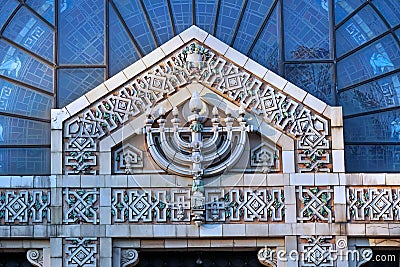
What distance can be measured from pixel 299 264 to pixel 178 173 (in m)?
2.57

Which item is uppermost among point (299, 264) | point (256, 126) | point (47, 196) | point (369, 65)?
point (369, 65)

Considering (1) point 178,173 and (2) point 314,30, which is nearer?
(1) point 178,173

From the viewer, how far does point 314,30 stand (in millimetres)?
18938

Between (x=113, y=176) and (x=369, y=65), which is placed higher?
(x=369, y=65)

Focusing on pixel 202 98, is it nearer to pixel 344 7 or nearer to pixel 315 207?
pixel 315 207

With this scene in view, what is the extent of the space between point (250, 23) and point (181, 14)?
129 cm

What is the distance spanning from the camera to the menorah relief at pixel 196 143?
17484 millimetres

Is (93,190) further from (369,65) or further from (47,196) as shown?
(369,65)

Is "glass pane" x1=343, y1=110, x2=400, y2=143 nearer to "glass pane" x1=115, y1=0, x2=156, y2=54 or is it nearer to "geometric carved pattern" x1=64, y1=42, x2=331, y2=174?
"geometric carved pattern" x1=64, y1=42, x2=331, y2=174

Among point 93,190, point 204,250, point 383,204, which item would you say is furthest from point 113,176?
point 383,204

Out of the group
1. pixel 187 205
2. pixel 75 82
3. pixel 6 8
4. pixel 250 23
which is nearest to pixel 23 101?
pixel 75 82

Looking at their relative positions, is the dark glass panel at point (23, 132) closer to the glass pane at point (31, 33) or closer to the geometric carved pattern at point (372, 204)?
the glass pane at point (31, 33)

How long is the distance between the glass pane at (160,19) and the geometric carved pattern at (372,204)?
4.41m

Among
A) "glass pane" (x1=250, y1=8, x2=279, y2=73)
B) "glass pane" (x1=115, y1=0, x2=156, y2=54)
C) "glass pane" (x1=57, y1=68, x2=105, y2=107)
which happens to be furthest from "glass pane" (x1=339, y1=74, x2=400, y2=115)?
"glass pane" (x1=57, y1=68, x2=105, y2=107)
